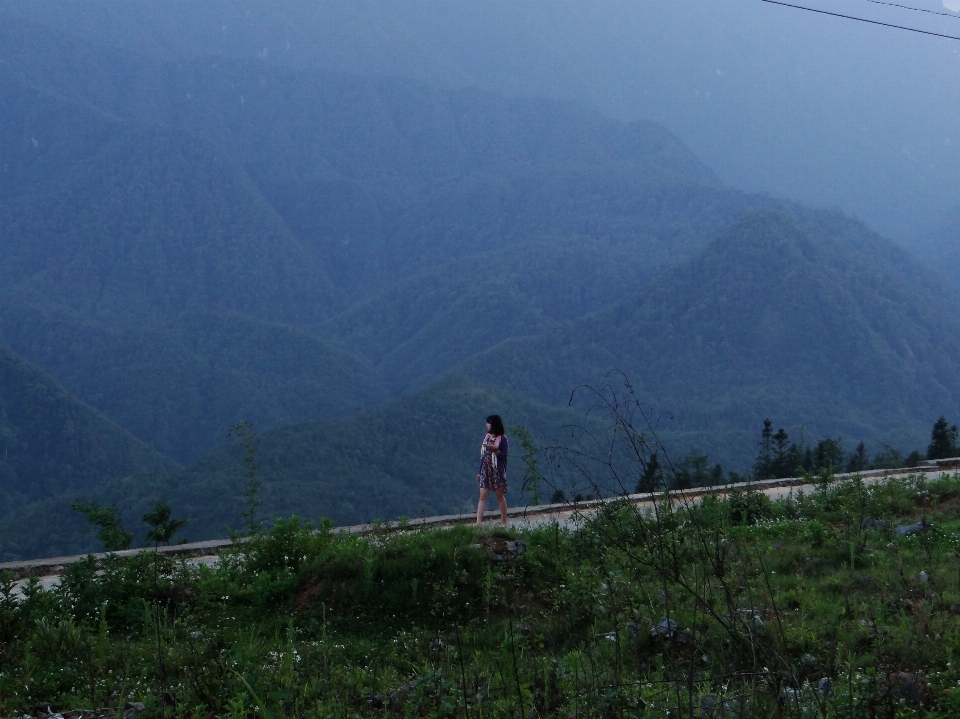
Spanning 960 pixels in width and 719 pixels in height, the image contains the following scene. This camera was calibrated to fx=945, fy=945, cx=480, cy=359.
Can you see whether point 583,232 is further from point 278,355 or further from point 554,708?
point 554,708

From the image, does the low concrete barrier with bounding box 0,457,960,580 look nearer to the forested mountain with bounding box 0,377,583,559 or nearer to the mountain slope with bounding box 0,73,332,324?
the forested mountain with bounding box 0,377,583,559

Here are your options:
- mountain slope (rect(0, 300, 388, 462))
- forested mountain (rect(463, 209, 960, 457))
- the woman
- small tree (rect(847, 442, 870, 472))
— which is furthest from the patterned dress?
mountain slope (rect(0, 300, 388, 462))

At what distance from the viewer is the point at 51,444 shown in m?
74.1

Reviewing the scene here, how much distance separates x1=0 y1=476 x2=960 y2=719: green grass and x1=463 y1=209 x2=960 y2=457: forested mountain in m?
77.7

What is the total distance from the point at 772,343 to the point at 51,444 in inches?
2803

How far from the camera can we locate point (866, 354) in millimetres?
97812

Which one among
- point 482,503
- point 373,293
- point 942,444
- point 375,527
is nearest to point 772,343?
point 373,293

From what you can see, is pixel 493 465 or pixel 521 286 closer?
pixel 493 465

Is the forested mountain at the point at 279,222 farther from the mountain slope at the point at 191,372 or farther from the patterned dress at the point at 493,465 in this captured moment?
the patterned dress at the point at 493,465

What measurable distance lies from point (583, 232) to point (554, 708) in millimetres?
130004

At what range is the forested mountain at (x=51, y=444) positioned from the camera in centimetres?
7119

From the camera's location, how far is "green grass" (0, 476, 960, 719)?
433 cm

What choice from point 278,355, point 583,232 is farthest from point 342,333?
point 583,232

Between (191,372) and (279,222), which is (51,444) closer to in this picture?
(191,372)
